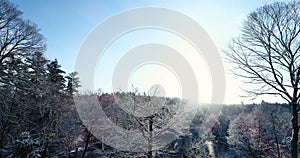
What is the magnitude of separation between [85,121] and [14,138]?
7.24m

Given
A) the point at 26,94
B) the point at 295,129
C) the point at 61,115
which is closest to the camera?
the point at 295,129

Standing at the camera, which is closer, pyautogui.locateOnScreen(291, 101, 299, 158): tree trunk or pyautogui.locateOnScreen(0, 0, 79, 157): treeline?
pyautogui.locateOnScreen(291, 101, 299, 158): tree trunk

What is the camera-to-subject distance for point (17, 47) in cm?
1514

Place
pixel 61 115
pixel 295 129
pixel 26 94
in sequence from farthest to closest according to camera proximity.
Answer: pixel 61 115 → pixel 26 94 → pixel 295 129

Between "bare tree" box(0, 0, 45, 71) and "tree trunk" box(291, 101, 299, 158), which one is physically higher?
"bare tree" box(0, 0, 45, 71)

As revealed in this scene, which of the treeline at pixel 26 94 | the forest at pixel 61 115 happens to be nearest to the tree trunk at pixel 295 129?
the forest at pixel 61 115

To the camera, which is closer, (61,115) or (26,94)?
(26,94)

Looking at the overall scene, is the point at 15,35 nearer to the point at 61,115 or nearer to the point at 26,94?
the point at 26,94

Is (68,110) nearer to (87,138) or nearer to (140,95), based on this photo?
(87,138)

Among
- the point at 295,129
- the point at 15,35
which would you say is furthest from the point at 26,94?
the point at 295,129

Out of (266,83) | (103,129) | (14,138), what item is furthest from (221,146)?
(266,83)

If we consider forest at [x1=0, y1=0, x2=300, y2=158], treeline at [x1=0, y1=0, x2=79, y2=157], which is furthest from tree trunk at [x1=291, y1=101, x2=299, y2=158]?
treeline at [x1=0, y1=0, x2=79, y2=157]

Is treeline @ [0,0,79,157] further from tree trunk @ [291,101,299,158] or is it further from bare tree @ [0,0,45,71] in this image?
tree trunk @ [291,101,299,158]

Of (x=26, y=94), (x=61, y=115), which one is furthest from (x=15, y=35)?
(x=61, y=115)
